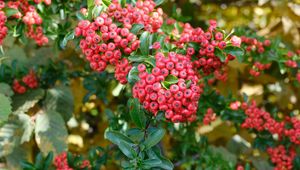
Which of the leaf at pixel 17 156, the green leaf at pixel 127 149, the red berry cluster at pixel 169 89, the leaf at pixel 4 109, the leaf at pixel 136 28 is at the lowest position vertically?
the leaf at pixel 17 156

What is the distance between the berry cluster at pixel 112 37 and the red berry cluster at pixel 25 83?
0.96m

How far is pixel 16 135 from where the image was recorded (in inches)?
108

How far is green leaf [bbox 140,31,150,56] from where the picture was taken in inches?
69.6

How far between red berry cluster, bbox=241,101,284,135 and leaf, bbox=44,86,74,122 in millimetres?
1142

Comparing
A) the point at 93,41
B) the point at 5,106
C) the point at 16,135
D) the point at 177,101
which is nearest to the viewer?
the point at 177,101

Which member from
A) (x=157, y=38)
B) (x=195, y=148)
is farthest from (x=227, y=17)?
(x=157, y=38)

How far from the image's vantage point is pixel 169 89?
163cm

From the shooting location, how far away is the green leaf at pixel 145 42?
1.77m

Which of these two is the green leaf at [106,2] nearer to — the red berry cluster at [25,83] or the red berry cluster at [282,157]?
the red berry cluster at [25,83]

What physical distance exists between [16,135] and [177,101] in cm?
146

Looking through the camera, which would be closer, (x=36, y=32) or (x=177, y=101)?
(x=177, y=101)

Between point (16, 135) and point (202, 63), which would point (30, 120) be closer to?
point (16, 135)

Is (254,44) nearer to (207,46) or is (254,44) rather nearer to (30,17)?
(207,46)

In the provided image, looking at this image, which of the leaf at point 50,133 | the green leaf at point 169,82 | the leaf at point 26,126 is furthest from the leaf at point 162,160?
the leaf at point 26,126
